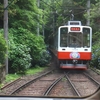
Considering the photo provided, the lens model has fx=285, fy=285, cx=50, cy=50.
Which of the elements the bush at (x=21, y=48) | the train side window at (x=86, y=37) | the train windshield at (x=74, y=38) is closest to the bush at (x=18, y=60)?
the bush at (x=21, y=48)

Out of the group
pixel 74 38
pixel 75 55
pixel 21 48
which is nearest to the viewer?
pixel 21 48

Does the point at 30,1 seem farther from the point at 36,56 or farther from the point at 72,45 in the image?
the point at 72,45

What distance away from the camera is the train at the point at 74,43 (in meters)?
18.3

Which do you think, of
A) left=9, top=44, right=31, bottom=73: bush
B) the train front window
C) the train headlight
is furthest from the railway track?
the train front window

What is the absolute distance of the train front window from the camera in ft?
60.2

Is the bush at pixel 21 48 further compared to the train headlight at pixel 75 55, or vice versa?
the train headlight at pixel 75 55

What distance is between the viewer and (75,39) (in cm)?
1838

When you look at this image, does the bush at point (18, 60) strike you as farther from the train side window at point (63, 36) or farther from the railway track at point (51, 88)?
the railway track at point (51, 88)

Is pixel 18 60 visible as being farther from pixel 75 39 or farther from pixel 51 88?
pixel 51 88

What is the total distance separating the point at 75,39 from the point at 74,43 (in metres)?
0.30

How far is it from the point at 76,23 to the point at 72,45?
1.56m

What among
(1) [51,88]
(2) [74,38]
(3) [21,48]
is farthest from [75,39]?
(1) [51,88]

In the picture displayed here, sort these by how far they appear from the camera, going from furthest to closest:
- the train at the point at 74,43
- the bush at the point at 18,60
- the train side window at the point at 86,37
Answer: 1. the train side window at the point at 86,37
2. the train at the point at 74,43
3. the bush at the point at 18,60

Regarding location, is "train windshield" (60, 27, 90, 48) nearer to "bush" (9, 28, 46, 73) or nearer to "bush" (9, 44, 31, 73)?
"bush" (9, 28, 46, 73)
